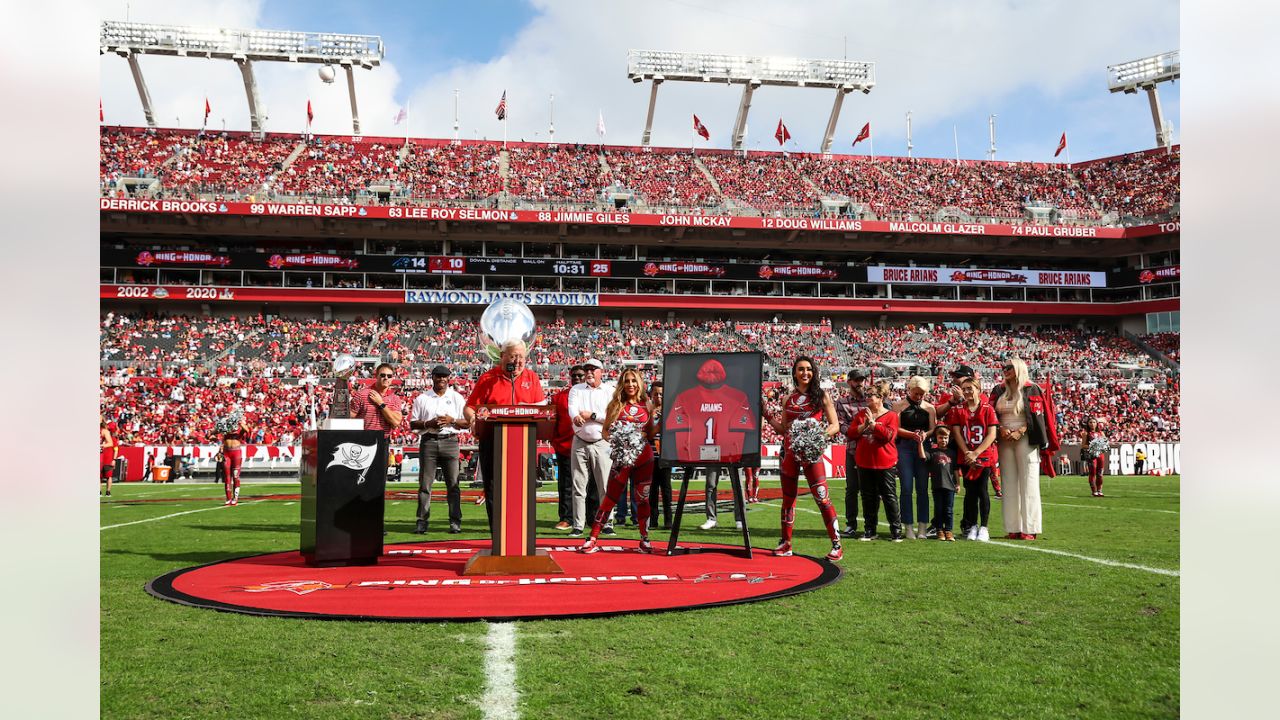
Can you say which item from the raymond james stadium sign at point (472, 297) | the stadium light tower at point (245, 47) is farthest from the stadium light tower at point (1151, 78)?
the stadium light tower at point (245, 47)

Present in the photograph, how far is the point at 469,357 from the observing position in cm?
4169

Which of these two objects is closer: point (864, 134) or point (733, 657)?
point (733, 657)

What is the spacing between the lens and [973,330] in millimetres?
49562

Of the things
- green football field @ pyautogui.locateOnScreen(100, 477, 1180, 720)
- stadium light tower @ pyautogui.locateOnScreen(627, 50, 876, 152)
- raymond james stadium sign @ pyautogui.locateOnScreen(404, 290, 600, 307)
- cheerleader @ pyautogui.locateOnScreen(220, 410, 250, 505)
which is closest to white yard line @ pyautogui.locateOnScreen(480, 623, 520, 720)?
green football field @ pyautogui.locateOnScreen(100, 477, 1180, 720)

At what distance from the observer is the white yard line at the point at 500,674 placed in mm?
3295

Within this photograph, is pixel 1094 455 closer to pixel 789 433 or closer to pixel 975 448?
pixel 975 448

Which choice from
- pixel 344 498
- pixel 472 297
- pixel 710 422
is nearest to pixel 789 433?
pixel 710 422

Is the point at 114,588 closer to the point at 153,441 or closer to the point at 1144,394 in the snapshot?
the point at 153,441

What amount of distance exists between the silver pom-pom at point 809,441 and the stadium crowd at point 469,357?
22727 mm

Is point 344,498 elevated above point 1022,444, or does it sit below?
below

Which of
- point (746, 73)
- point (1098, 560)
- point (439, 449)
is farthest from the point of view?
point (746, 73)

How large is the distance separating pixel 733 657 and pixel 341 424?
461 cm

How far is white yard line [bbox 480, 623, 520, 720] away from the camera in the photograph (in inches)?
130

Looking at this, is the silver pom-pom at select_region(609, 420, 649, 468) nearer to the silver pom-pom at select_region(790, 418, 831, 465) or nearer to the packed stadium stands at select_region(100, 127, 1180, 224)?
the silver pom-pom at select_region(790, 418, 831, 465)
